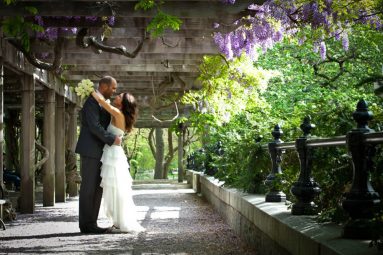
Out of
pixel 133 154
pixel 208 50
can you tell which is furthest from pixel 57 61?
pixel 133 154

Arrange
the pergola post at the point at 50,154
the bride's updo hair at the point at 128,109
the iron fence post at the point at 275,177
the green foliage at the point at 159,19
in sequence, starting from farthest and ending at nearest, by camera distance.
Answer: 1. the pergola post at the point at 50,154
2. the bride's updo hair at the point at 128,109
3. the green foliage at the point at 159,19
4. the iron fence post at the point at 275,177

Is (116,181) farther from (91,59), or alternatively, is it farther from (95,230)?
(91,59)

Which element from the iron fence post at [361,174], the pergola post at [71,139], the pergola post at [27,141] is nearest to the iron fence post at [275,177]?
the iron fence post at [361,174]

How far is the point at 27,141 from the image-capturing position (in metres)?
11.7

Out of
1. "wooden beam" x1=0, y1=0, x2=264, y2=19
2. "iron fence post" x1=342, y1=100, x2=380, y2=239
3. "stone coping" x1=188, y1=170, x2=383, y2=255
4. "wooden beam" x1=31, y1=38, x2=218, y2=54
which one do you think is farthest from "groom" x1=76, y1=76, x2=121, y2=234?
"iron fence post" x1=342, y1=100, x2=380, y2=239

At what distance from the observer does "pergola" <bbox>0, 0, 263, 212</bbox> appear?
799 centimetres

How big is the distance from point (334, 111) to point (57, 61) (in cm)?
577

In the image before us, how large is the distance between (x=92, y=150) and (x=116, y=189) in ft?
1.68

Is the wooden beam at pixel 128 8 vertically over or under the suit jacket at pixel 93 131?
over

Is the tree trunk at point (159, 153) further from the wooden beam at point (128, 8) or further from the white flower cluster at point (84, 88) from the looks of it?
the wooden beam at point (128, 8)

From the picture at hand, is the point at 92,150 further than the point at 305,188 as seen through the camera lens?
Yes

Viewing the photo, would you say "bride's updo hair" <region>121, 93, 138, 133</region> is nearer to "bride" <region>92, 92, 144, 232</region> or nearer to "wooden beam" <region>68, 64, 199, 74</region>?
"bride" <region>92, 92, 144, 232</region>

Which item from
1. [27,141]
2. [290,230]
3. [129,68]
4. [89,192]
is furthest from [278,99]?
[290,230]

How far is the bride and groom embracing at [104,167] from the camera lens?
8297mm
